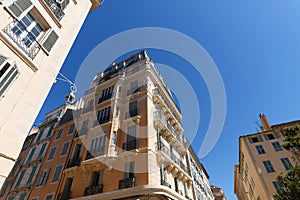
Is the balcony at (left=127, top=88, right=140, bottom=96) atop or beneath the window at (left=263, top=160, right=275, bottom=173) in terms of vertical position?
atop

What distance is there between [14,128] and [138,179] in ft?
27.0

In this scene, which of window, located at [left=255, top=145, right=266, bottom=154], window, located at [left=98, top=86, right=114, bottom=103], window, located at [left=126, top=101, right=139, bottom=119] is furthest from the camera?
window, located at [left=255, top=145, right=266, bottom=154]

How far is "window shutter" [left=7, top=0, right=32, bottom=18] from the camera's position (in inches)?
268

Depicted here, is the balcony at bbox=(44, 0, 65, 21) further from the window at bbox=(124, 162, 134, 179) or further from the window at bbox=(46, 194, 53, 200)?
the window at bbox=(46, 194, 53, 200)

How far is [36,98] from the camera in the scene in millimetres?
7324

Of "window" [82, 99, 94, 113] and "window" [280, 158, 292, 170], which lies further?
"window" [280, 158, 292, 170]

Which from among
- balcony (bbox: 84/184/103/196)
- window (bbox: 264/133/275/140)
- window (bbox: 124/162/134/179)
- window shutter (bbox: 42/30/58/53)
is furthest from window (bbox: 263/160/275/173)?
window shutter (bbox: 42/30/58/53)

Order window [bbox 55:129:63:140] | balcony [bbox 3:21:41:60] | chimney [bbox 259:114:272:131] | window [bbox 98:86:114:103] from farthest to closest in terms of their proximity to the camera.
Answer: chimney [bbox 259:114:272:131], window [bbox 55:129:63:140], window [bbox 98:86:114:103], balcony [bbox 3:21:41:60]

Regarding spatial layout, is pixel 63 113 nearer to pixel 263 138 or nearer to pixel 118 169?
pixel 118 169

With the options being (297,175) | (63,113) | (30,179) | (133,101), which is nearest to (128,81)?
(133,101)

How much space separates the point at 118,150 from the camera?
14109 millimetres

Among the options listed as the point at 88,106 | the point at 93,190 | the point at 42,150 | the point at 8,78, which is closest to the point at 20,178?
the point at 42,150

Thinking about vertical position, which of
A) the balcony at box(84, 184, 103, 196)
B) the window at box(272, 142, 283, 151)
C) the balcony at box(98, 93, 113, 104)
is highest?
the balcony at box(98, 93, 113, 104)

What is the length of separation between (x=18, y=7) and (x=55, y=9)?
232cm
